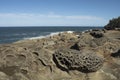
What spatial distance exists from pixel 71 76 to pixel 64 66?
0.48 m

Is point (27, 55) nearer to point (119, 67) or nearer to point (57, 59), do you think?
point (57, 59)

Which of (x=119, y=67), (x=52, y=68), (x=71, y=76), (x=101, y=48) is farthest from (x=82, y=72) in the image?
(x=101, y=48)

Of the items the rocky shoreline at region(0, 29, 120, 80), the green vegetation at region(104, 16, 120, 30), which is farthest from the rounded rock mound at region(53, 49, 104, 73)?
the green vegetation at region(104, 16, 120, 30)

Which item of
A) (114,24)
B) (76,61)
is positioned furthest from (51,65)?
(114,24)

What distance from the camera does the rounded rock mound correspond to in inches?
417

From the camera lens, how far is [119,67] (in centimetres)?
1186

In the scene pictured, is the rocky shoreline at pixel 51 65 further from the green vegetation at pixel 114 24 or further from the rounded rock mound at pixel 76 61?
the green vegetation at pixel 114 24

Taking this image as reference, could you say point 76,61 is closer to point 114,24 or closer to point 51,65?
point 51,65

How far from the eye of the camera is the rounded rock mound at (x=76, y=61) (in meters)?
10.6

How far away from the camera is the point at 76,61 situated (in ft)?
34.6

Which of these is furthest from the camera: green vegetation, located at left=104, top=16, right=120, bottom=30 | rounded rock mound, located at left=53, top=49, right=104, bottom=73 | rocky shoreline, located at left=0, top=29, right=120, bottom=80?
green vegetation, located at left=104, top=16, right=120, bottom=30

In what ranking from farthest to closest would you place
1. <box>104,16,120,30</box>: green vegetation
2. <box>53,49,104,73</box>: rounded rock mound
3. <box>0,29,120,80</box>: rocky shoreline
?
<box>104,16,120,30</box>: green vegetation
<box>53,49,104,73</box>: rounded rock mound
<box>0,29,120,80</box>: rocky shoreline

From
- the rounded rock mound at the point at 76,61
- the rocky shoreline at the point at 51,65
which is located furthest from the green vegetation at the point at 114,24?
the rounded rock mound at the point at 76,61

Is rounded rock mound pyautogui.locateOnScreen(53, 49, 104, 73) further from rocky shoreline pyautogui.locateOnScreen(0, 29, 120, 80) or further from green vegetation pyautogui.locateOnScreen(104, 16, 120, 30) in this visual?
green vegetation pyautogui.locateOnScreen(104, 16, 120, 30)
